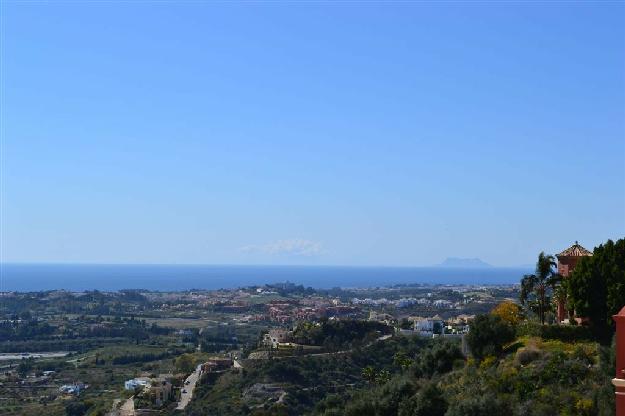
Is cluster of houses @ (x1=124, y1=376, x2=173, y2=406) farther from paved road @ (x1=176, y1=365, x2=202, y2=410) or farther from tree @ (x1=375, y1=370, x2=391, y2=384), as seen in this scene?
tree @ (x1=375, y1=370, x2=391, y2=384)

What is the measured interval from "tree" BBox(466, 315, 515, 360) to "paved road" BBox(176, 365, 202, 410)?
66.5 ft

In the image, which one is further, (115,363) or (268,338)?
(115,363)

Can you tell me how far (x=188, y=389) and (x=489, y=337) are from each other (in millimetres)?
25065

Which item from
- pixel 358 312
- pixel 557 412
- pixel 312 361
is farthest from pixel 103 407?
pixel 358 312

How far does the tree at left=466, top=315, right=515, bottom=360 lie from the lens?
85.3 feet

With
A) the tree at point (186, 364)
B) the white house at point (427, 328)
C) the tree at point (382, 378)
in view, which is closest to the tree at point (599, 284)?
the tree at point (382, 378)

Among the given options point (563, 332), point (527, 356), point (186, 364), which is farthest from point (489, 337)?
point (186, 364)

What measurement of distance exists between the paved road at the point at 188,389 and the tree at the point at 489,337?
20.3 meters

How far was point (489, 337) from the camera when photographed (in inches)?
1027

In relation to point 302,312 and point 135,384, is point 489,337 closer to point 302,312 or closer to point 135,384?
point 135,384

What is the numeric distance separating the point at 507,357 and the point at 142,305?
126 meters

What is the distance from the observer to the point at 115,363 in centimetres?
7231

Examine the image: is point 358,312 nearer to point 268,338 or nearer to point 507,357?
point 268,338

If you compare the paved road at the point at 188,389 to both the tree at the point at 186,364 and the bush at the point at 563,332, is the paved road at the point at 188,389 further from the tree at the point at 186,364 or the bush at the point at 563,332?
the bush at the point at 563,332
